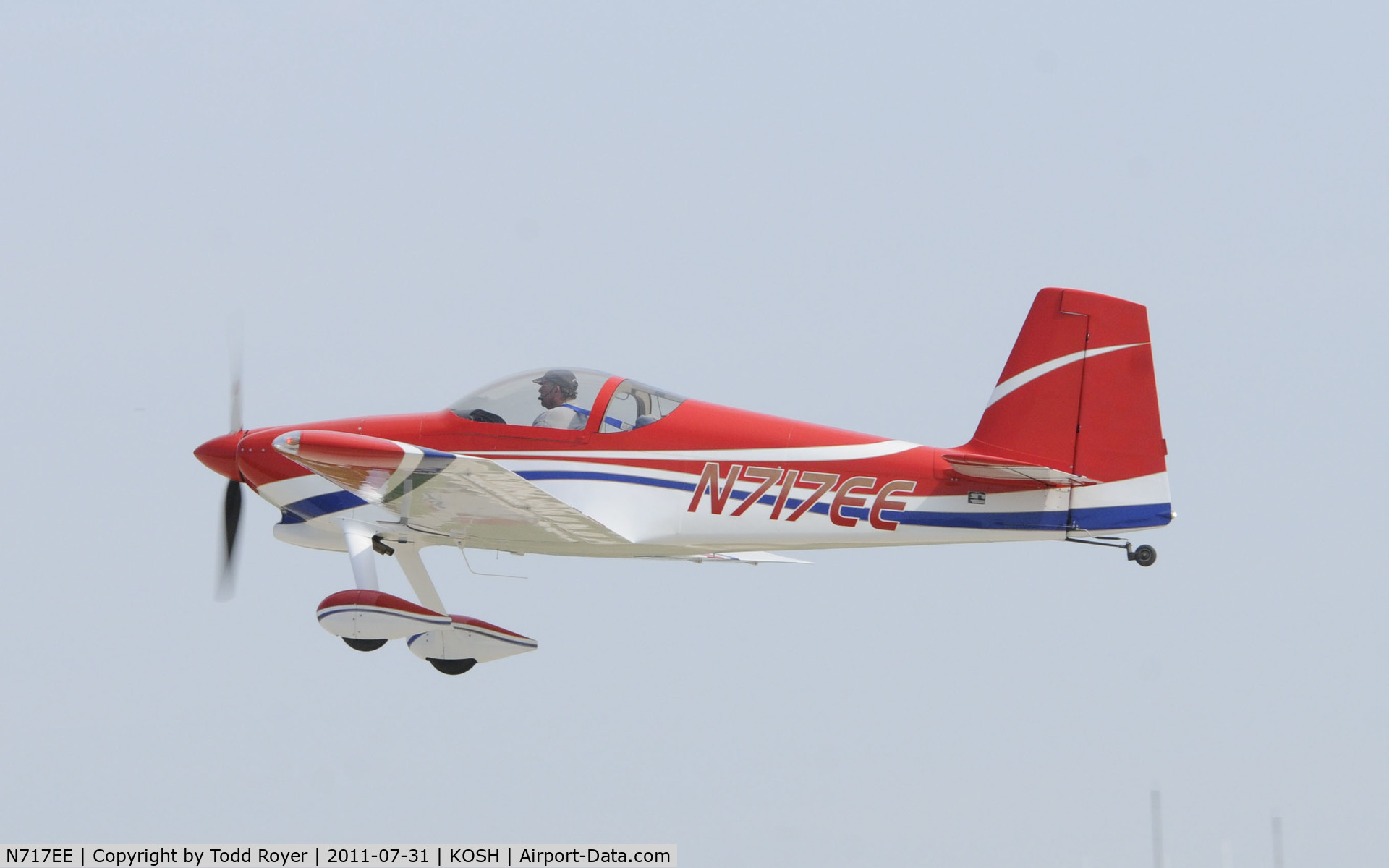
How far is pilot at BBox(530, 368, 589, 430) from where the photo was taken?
14.2 metres

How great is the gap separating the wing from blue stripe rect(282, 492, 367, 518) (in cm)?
62

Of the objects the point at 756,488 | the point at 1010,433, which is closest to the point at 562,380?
the point at 756,488

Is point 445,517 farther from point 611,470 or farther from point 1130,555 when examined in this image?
point 1130,555

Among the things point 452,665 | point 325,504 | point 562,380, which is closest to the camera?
Result: point 562,380

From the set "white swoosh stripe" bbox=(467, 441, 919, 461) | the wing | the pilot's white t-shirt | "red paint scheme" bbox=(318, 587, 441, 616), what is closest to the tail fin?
"white swoosh stripe" bbox=(467, 441, 919, 461)

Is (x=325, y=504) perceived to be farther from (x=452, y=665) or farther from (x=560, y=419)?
(x=560, y=419)

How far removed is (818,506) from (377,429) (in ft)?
13.5

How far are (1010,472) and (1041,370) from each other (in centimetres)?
94

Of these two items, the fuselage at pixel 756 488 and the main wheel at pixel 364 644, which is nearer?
the fuselage at pixel 756 488

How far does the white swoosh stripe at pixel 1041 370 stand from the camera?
13.4 m

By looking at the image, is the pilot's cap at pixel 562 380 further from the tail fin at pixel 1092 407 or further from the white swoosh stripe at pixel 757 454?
the tail fin at pixel 1092 407

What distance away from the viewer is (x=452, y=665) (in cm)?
1598

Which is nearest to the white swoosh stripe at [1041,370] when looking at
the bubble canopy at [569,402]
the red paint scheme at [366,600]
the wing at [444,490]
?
the bubble canopy at [569,402]

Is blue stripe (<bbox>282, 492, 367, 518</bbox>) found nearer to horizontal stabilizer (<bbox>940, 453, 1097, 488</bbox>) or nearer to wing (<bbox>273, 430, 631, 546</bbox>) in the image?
wing (<bbox>273, 430, 631, 546</bbox>)
